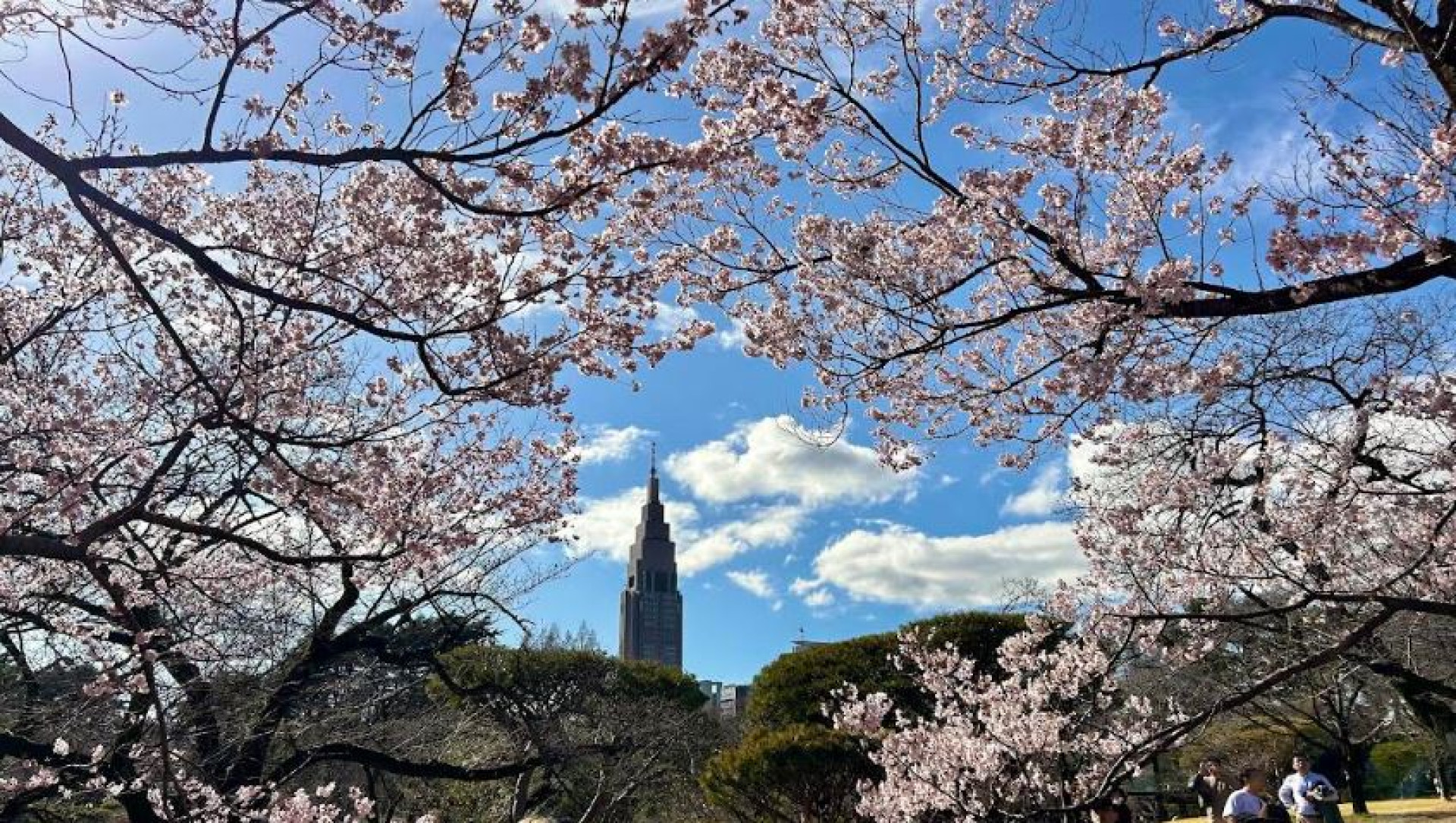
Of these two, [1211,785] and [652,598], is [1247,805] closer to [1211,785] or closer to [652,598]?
[1211,785]

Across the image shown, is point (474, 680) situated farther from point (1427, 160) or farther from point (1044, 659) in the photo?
point (1427, 160)

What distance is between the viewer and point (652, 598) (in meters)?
107

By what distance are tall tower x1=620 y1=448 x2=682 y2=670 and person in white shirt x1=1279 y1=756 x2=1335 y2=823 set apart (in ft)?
304

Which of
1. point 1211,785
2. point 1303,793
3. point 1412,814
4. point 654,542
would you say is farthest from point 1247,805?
point 654,542

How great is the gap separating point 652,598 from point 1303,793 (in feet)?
325

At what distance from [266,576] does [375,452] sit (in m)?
1.37

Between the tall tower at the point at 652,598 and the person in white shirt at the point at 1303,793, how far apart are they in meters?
92.7

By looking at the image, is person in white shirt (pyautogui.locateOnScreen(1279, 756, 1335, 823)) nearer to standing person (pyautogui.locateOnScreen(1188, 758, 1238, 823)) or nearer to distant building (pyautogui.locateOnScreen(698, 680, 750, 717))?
standing person (pyautogui.locateOnScreen(1188, 758, 1238, 823))

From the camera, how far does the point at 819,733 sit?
12.6 m

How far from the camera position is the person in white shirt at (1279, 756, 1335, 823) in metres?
10.0

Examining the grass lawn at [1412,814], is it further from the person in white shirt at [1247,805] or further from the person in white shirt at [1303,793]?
the person in white shirt at [1247,805]

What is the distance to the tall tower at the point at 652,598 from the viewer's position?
10412 cm

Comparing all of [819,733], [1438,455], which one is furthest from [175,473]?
[819,733]

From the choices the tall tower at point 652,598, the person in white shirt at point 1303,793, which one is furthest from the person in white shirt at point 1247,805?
the tall tower at point 652,598
